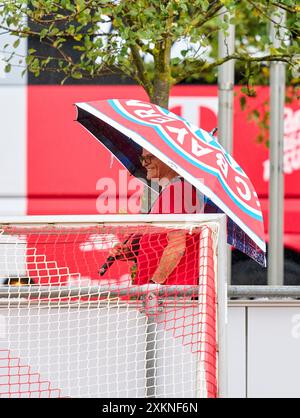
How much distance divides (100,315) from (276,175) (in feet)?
14.5

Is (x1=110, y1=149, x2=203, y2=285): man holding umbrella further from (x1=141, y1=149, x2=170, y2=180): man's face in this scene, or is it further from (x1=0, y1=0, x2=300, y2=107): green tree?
Answer: (x1=0, y1=0, x2=300, y2=107): green tree

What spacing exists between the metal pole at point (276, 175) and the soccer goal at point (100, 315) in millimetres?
3968

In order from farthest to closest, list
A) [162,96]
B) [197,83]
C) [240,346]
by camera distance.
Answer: [197,83]
[162,96]
[240,346]

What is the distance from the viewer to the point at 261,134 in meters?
9.91

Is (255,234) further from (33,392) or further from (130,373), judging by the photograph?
(33,392)

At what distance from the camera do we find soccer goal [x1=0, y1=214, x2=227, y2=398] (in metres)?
5.37

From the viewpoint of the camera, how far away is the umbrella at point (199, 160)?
5.17m

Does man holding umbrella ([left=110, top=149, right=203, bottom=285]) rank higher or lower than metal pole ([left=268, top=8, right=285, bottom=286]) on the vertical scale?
lower

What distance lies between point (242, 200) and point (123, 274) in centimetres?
80

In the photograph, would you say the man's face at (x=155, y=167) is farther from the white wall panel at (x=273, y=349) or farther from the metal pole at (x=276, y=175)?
the metal pole at (x=276, y=175)

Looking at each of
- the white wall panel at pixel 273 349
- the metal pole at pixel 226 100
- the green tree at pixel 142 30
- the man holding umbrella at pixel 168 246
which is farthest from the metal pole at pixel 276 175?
the man holding umbrella at pixel 168 246

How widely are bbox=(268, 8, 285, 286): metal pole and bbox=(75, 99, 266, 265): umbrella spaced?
399 cm

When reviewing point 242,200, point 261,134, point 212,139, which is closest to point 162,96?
point 212,139

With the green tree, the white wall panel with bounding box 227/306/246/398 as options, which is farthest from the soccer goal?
the green tree
